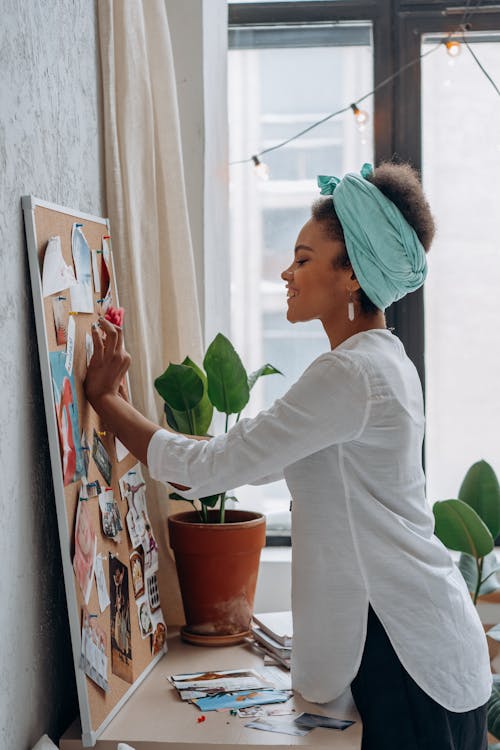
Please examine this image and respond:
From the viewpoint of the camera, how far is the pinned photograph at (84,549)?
142cm

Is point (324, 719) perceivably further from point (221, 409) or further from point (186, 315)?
point (186, 315)

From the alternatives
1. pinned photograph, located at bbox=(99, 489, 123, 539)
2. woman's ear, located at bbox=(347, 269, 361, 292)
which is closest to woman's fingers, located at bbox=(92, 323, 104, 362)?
pinned photograph, located at bbox=(99, 489, 123, 539)

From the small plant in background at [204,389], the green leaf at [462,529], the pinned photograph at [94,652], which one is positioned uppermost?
the small plant in background at [204,389]

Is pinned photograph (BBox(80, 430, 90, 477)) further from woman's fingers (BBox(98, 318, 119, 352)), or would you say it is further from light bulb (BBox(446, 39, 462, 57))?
light bulb (BBox(446, 39, 462, 57))

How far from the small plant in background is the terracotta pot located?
0.09m

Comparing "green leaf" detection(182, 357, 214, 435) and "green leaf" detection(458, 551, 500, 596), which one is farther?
"green leaf" detection(458, 551, 500, 596)

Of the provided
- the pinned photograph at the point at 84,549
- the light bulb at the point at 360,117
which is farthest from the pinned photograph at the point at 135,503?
the light bulb at the point at 360,117

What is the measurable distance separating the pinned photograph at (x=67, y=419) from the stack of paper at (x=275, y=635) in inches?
23.5

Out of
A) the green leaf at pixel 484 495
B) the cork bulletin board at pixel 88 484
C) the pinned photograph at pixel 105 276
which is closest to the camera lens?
the cork bulletin board at pixel 88 484

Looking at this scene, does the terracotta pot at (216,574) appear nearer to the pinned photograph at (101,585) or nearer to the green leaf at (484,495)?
the pinned photograph at (101,585)

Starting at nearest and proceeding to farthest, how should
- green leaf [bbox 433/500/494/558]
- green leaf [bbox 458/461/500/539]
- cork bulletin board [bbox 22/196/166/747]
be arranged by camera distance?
1. cork bulletin board [bbox 22/196/166/747]
2. green leaf [bbox 433/500/494/558]
3. green leaf [bbox 458/461/500/539]

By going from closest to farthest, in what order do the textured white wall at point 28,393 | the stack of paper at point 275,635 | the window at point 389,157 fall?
the textured white wall at point 28,393 → the stack of paper at point 275,635 → the window at point 389,157

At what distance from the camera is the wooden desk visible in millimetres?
1423

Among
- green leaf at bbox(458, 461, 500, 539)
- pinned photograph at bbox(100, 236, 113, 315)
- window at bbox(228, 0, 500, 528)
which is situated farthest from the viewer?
window at bbox(228, 0, 500, 528)
